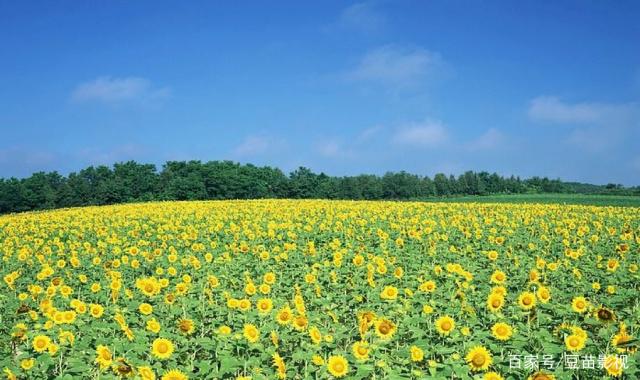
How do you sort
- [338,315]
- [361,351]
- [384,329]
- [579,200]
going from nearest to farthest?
[361,351]
[384,329]
[338,315]
[579,200]

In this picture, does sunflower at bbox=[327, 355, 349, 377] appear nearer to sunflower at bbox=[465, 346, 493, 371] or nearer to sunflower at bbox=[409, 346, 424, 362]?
sunflower at bbox=[409, 346, 424, 362]

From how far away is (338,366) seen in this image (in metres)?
4.01

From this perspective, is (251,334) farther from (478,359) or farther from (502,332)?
(502,332)

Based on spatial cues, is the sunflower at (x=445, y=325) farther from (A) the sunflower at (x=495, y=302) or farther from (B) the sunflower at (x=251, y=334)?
(B) the sunflower at (x=251, y=334)

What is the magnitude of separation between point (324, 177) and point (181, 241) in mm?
66681

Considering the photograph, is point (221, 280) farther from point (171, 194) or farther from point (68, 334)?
point (171, 194)

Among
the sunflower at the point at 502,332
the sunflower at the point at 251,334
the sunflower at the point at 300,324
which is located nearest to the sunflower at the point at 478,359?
the sunflower at the point at 502,332

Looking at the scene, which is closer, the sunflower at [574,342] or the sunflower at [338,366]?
the sunflower at [338,366]

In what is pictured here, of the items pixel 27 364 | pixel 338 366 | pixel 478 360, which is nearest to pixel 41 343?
pixel 27 364

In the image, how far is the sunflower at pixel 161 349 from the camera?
4438 mm

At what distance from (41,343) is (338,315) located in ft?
11.9

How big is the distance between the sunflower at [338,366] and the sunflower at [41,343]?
8.93 ft

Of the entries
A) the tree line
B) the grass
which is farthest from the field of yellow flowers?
the tree line

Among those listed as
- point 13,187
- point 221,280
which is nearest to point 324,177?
point 13,187
